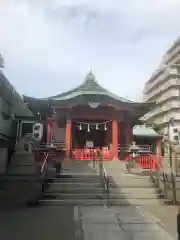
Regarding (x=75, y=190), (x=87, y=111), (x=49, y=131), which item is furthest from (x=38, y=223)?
(x=87, y=111)

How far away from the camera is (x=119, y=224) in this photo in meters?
9.27

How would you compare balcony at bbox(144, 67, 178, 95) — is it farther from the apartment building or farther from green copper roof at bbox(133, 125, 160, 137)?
green copper roof at bbox(133, 125, 160, 137)

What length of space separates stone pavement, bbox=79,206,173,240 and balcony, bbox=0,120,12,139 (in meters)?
13.0

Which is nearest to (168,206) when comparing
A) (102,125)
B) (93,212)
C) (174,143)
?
(93,212)

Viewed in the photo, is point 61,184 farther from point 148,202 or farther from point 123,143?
point 123,143

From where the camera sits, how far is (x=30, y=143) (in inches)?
809

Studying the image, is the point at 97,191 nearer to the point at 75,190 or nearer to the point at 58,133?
the point at 75,190

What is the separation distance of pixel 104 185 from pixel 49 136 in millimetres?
11184

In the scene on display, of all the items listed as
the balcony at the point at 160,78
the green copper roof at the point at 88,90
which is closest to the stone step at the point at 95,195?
the green copper roof at the point at 88,90

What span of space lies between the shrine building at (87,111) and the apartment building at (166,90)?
99.2 ft

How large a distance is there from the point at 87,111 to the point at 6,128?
7014 millimetres

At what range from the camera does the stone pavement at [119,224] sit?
7867 mm

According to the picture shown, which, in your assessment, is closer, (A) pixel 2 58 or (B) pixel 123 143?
(A) pixel 2 58

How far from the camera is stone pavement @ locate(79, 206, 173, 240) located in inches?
310
